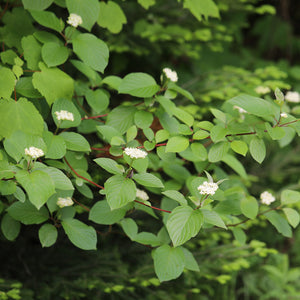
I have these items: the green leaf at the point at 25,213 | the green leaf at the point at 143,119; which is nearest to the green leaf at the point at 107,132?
the green leaf at the point at 143,119

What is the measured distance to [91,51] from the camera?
1240 millimetres

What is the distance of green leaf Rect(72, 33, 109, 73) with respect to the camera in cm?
121

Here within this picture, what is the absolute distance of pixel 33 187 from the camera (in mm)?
875

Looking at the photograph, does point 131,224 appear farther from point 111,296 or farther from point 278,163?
point 278,163

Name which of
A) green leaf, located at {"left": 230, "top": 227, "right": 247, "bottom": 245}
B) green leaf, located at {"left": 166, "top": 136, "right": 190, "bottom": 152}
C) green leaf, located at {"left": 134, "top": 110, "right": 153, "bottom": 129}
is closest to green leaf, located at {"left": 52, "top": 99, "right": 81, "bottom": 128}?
green leaf, located at {"left": 134, "top": 110, "right": 153, "bottom": 129}

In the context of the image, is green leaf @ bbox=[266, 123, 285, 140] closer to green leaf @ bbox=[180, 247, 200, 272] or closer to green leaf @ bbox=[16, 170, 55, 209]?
green leaf @ bbox=[180, 247, 200, 272]

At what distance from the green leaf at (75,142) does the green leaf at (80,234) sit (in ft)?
0.86

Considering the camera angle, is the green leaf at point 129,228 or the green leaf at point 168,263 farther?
the green leaf at point 129,228

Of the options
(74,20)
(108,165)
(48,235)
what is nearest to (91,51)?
(74,20)

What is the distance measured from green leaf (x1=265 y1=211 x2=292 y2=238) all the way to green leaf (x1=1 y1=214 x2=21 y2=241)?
37.0 inches

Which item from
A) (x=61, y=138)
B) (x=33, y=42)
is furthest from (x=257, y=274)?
(x=33, y=42)

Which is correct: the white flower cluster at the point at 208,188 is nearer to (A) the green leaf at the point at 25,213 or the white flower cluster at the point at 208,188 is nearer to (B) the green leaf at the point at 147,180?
(B) the green leaf at the point at 147,180

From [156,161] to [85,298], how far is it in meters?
0.82

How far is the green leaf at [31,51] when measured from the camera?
49.1 inches
